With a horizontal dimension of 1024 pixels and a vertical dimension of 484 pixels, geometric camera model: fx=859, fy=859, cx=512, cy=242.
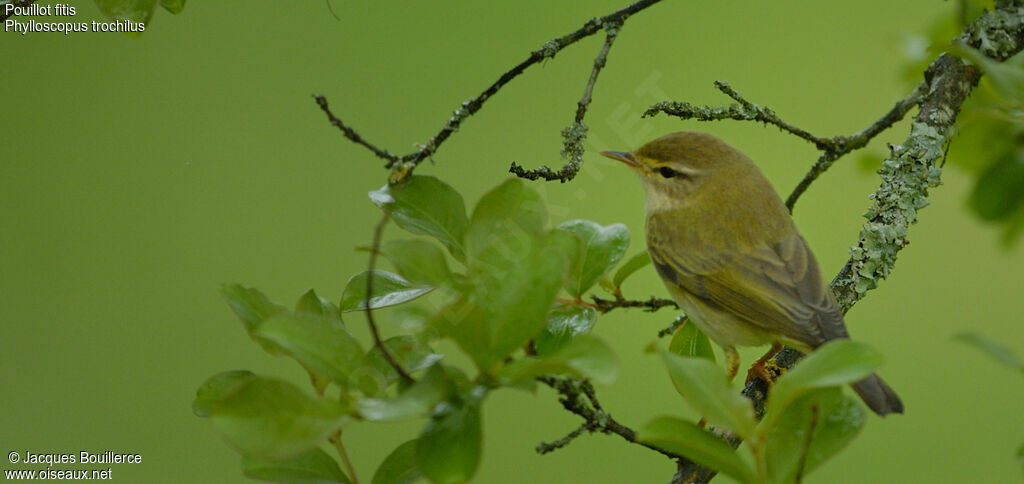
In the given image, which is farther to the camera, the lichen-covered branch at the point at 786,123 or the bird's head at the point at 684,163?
the bird's head at the point at 684,163

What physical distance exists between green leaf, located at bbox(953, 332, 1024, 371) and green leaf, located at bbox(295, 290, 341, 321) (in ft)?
2.23

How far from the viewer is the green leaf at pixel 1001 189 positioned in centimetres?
126

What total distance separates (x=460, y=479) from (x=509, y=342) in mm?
147

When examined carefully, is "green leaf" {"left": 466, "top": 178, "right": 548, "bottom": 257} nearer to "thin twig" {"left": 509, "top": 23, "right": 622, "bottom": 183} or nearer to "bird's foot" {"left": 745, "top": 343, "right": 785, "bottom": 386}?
"thin twig" {"left": 509, "top": 23, "right": 622, "bottom": 183}

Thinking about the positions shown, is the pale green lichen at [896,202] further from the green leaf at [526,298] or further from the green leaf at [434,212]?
the green leaf at [526,298]

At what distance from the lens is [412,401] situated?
0.79 metres

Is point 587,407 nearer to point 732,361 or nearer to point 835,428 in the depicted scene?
point 835,428

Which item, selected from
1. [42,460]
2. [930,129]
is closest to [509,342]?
[930,129]

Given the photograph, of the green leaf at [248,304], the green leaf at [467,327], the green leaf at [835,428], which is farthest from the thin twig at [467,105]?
the green leaf at [835,428]

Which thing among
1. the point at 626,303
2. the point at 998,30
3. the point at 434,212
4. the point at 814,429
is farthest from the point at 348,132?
the point at 998,30

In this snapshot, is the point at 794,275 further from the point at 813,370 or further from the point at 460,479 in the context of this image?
the point at 460,479

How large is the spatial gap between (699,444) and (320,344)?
1.26ft

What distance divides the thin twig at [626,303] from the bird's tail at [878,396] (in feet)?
1.15

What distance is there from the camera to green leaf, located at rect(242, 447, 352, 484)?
3.13ft
